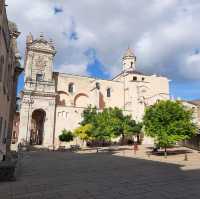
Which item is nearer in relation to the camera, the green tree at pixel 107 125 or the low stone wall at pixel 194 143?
the low stone wall at pixel 194 143

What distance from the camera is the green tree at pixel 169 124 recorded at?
1110 inches

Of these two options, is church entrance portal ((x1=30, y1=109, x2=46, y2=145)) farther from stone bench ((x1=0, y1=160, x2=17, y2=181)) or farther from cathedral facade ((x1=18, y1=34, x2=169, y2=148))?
stone bench ((x1=0, y1=160, x2=17, y2=181))

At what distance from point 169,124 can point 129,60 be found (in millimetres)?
42231

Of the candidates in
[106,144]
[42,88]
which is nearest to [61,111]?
[42,88]

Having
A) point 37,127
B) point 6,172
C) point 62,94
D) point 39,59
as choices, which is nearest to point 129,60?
point 62,94

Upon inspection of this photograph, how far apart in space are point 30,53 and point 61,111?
14.6 m

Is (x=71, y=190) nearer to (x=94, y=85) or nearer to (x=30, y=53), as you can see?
(x=30, y=53)

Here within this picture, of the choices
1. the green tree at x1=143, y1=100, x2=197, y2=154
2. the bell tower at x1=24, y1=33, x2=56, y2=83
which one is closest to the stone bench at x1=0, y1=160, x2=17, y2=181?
the green tree at x1=143, y1=100, x2=197, y2=154

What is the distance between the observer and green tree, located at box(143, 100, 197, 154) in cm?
2819

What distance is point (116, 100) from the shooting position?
213 feet

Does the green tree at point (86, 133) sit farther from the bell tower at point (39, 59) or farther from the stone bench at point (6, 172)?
the stone bench at point (6, 172)

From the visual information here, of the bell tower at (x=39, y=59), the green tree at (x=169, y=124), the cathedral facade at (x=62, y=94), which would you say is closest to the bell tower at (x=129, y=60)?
the cathedral facade at (x=62, y=94)

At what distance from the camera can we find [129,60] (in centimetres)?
6894

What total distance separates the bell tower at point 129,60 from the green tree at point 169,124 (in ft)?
129
